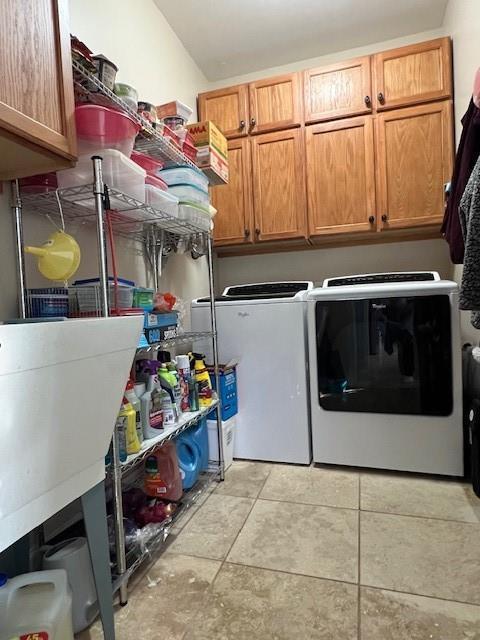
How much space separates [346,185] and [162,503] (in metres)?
2.11

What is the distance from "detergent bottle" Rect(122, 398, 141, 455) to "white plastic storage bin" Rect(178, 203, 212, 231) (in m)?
0.85

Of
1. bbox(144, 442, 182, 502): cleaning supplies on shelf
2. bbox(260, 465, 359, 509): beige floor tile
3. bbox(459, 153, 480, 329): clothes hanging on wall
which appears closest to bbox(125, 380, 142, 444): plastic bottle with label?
bbox(144, 442, 182, 502): cleaning supplies on shelf

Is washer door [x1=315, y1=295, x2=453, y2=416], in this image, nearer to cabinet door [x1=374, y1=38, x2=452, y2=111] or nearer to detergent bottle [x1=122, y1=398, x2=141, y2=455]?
detergent bottle [x1=122, y1=398, x2=141, y2=455]

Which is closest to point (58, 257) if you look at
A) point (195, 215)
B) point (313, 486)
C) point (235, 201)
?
point (195, 215)

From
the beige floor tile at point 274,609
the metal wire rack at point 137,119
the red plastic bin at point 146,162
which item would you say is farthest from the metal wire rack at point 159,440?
the metal wire rack at point 137,119

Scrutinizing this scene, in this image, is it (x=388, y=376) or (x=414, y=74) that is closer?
(x=388, y=376)

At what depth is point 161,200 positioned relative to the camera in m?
1.48

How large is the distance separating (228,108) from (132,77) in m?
0.87

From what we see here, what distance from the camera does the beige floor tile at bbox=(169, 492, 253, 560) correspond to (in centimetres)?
140

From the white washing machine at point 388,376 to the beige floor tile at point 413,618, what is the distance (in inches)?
33.4

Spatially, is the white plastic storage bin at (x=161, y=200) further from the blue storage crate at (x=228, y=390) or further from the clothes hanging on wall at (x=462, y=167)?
the clothes hanging on wall at (x=462, y=167)

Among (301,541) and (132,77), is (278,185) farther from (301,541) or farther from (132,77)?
(301,541)

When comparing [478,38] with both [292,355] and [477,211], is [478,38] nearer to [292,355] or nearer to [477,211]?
[477,211]

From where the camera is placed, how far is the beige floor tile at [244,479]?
1822 mm
